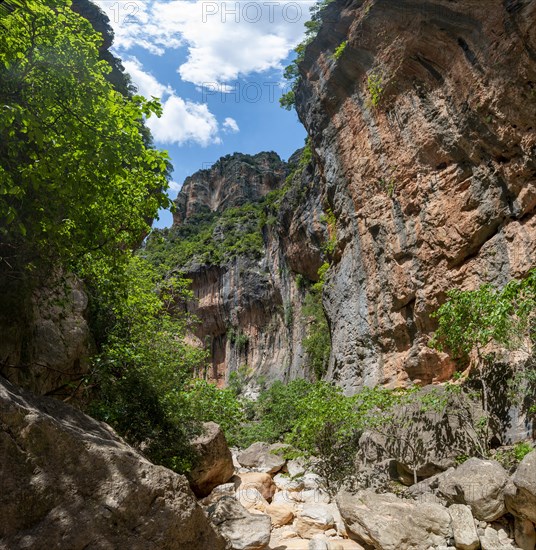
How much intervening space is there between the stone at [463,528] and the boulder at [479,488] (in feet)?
0.62

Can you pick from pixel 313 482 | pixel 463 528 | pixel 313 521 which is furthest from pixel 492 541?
pixel 313 482

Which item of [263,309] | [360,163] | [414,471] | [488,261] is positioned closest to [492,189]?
[488,261]

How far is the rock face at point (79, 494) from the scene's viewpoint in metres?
3.27

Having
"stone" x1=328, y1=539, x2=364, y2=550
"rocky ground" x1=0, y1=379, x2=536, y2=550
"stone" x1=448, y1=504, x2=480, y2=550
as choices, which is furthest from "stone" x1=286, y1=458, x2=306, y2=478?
"stone" x1=448, y1=504, x2=480, y2=550

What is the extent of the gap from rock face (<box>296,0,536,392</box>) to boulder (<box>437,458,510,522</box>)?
16.7 feet

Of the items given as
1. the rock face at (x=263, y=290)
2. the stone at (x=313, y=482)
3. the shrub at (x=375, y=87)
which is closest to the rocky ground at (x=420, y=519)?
the stone at (x=313, y=482)

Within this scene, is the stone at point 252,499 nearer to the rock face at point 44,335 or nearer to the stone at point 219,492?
the stone at point 219,492

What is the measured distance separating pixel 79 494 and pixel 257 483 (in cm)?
719

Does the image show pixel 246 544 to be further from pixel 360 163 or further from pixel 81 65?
pixel 360 163

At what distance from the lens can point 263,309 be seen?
36.5 m

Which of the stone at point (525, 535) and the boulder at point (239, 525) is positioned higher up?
the stone at point (525, 535)

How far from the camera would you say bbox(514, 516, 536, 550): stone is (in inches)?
227

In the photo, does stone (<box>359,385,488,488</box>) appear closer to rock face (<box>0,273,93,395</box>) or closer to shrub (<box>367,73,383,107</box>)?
rock face (<box>0,273,93,395</box>)

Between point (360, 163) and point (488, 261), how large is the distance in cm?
671
